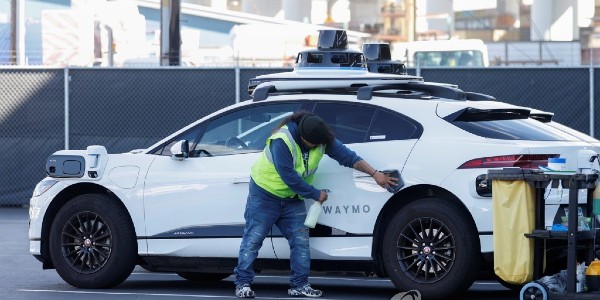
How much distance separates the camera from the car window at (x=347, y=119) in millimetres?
9688

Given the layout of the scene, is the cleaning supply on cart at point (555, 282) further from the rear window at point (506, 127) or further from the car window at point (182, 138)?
the car window at point (182, 138)

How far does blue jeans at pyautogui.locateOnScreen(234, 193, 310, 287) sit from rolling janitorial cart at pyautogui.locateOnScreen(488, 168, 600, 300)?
157 centimetres

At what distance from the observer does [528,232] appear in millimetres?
8578

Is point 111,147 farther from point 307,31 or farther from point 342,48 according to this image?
point 307,31

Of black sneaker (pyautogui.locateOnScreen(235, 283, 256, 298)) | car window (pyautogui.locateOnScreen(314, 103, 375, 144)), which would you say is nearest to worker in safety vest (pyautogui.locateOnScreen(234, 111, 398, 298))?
black sneaker (pyautogui.locateOnScreen(235, 283, 256, 298))

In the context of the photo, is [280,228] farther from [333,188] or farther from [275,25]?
[275,25]

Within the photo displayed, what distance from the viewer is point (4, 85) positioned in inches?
809

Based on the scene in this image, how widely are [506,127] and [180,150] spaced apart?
263 cm

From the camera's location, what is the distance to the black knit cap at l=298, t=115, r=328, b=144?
925cm

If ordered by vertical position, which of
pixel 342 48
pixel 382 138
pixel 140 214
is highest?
pixel 342 48

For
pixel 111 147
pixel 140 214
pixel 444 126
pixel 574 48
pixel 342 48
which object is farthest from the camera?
pixel 574 48

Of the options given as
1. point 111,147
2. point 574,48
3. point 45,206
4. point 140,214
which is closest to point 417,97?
point 140,214

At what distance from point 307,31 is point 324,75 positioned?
32.4 metres

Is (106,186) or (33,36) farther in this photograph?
(33,36)
